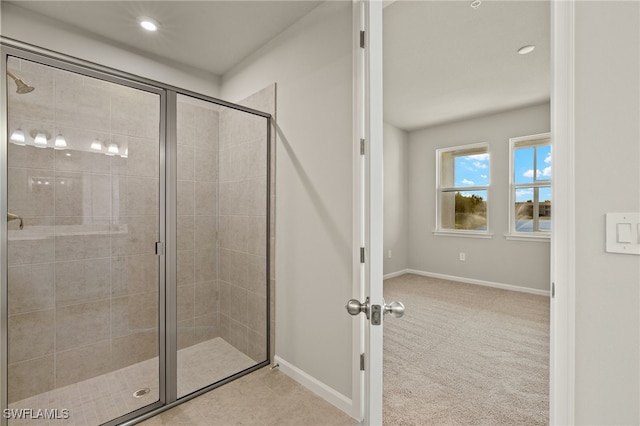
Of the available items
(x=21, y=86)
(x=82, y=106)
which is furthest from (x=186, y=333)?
(x=21, y=86)

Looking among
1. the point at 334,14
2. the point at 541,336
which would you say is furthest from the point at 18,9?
the point at 541,336

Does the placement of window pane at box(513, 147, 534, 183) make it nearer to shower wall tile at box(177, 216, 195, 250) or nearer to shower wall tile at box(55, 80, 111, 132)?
shower wall tile at box(177, 216, 195, 250)

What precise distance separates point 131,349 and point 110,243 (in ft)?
2.41

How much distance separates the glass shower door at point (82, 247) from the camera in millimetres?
1685

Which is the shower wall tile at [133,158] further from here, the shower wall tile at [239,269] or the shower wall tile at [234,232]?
the shower wall tile at [239,269]

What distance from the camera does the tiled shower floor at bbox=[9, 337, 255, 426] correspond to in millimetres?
1670

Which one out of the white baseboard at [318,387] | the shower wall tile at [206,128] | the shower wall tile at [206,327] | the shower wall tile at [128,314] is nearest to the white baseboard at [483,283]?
the white baseboard at [318,387]

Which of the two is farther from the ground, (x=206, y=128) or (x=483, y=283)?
(x=206, y=128)

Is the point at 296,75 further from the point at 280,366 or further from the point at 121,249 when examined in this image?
the point at 280,366

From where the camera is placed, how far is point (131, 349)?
197 cm

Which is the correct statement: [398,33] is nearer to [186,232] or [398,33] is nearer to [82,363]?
[186,232]

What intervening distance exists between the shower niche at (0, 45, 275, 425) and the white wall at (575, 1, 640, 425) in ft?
6.27

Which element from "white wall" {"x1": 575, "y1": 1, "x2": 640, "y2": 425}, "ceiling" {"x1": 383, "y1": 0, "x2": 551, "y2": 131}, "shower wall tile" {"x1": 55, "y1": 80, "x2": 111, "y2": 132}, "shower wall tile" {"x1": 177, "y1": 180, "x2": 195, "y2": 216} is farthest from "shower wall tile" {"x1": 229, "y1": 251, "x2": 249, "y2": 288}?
"ceiling" {"x1": 383, "y1": 0, "x2": 551, "y2": 131}

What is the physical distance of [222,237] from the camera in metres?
2.28
